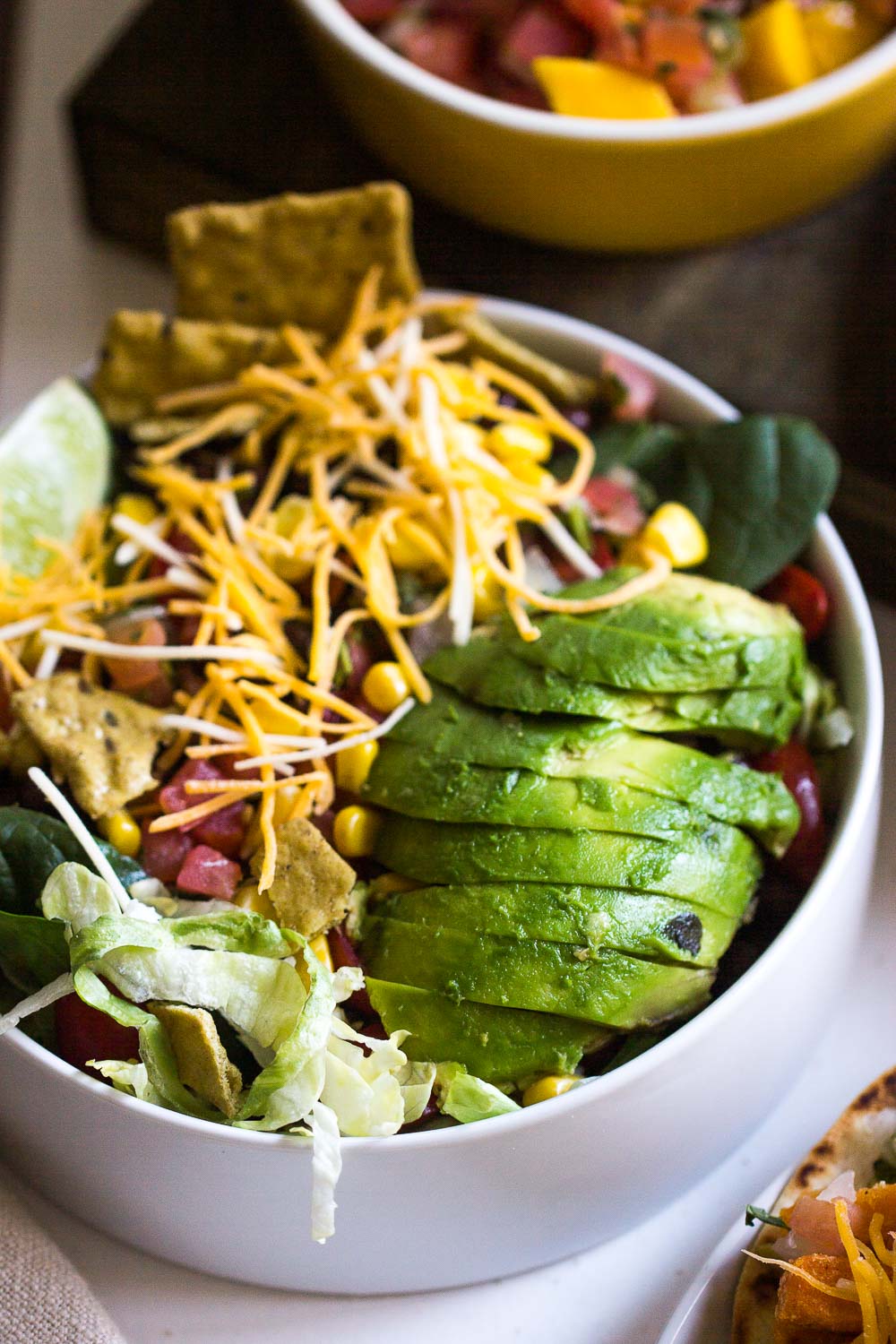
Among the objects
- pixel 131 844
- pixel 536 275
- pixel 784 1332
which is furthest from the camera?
pixel 536 275

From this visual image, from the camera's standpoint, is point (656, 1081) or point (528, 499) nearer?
point (656, 1081)

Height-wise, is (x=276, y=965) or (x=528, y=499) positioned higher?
(x=528, y=499)

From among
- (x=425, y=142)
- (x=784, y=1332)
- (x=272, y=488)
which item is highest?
(x=425, y=142)

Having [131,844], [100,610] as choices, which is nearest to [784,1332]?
[131,844]

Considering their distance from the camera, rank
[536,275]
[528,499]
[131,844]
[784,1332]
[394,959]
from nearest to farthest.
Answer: [784,1332], [394,959], [131,844], [528,499], [536,275]

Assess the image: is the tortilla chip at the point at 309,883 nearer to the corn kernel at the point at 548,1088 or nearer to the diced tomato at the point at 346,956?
the diced tomato at the point at 346,956

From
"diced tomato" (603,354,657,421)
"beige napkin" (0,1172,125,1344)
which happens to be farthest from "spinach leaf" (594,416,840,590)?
"beige napkin" (0,1172,125,1344)

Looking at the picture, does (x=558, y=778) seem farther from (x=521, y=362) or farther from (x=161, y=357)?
(x=161, y=357)

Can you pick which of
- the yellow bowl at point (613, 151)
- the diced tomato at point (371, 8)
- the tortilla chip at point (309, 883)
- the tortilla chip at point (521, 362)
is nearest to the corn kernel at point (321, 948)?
the tortilla chip at point (309, 883)

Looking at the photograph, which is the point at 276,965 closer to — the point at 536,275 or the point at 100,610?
the point at 100,610
